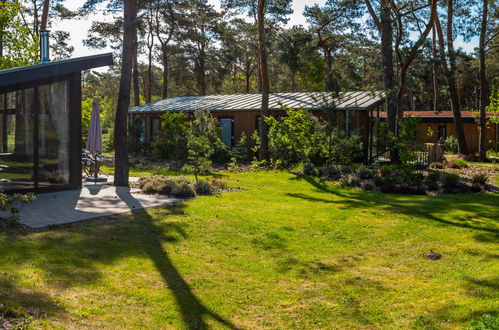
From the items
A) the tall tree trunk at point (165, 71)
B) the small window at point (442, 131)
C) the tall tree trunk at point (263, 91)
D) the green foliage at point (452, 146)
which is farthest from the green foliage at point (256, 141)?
the tall tree trunk at point (165, 71)

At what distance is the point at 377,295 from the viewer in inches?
217

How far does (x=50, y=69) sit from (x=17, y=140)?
1.59 meters

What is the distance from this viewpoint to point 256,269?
6316mm

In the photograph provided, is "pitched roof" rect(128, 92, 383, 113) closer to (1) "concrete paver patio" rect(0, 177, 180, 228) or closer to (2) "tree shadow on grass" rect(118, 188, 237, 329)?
(1) "concrete paver patio" rect(0, 177, 180, 228)

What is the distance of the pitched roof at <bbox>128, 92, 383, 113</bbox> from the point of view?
705 inches

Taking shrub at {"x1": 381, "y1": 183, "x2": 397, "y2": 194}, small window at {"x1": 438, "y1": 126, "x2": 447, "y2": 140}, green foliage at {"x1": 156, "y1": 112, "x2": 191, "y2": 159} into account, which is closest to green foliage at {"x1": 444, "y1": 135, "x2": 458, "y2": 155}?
small window at {"x1": 438, "y1": 126, "x2": 447, "y2": 140}

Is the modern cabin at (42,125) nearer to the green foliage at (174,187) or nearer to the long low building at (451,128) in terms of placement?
the green foliage at (174,187)

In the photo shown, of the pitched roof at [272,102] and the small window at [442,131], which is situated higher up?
the pitched roof at [272,102]

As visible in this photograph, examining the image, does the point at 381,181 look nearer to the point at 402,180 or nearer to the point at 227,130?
the point at 402,180

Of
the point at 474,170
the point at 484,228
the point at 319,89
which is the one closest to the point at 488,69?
the point at 474,170

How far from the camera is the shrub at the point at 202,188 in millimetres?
11735

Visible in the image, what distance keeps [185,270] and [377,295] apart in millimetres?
2283

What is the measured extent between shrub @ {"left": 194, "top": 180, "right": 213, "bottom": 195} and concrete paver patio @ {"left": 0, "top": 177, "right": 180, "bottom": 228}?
3.63 ft

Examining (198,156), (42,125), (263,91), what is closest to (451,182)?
(198,156)
